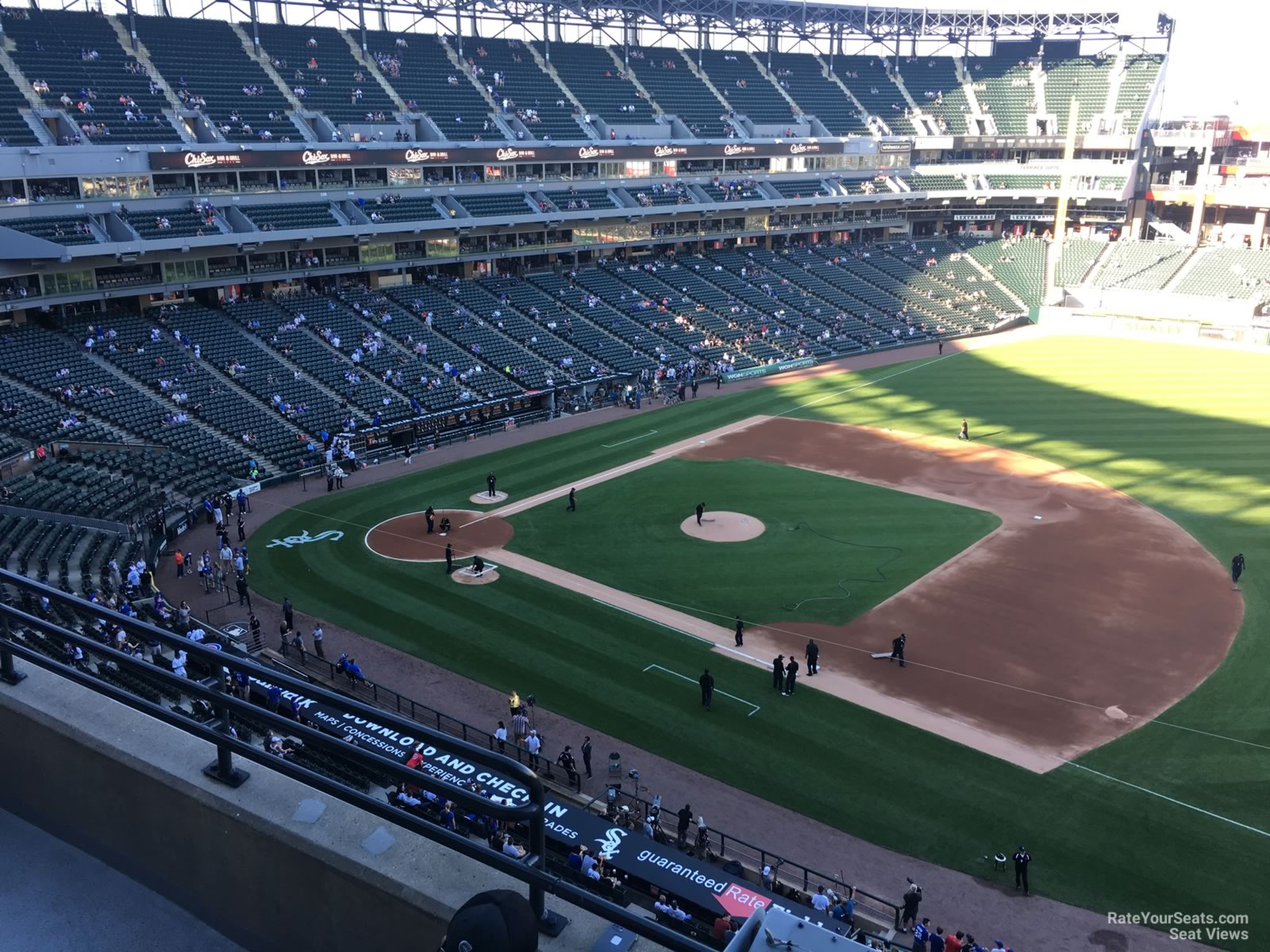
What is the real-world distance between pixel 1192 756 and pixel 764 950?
24387 mm

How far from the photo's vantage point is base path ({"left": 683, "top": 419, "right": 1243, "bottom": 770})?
25734 millimetres

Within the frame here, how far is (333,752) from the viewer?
4660 mm

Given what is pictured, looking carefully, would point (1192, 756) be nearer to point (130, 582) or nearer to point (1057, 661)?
point (1057, 661)

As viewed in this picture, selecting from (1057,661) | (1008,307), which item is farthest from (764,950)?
(1008,307)

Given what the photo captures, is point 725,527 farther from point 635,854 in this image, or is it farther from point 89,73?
point 89,73

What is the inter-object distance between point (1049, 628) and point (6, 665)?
29643mm

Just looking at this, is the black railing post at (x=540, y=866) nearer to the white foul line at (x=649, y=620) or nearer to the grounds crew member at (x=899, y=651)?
the grounds crew member at (x=899, y=651)

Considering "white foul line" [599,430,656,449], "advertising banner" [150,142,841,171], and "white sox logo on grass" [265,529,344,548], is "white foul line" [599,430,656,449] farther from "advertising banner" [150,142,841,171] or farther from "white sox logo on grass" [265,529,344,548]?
"advertising banner" [150,142,841,171]

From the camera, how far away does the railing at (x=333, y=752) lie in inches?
147

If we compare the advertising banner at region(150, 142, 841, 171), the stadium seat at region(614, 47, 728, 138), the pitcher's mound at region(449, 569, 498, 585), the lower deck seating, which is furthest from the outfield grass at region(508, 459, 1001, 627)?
the stadium seat at region(614, 47, 728, 138)

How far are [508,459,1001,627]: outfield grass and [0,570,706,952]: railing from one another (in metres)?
26.2

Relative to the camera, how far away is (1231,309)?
77.7 metres

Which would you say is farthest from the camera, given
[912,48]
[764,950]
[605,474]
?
[912,48]

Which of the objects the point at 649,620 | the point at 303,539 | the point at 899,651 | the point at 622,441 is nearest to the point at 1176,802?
the point at 899,651
